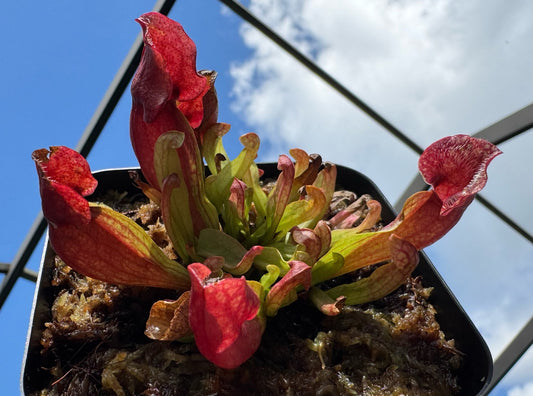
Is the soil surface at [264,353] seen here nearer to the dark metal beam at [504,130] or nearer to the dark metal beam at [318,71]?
the dark metal beam at [504,130]

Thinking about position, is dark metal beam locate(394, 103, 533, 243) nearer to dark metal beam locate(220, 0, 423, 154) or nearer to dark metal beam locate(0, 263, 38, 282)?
dark metal beam locate(220, 0, 423, 154)

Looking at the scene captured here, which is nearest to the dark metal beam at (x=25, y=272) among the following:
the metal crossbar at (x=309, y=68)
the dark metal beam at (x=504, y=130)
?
the metal crossbar at (x=309, y=68)

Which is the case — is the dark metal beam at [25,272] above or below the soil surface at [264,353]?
below

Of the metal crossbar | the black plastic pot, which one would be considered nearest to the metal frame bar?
the metal crossbar

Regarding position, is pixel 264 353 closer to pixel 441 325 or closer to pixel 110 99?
pixel 441 325

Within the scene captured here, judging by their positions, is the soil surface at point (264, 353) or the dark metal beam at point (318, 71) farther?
the dark metal beam at point (318, 71)

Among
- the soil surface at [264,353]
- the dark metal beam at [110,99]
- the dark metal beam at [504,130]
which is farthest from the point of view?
the dark metal beam at [504,130]

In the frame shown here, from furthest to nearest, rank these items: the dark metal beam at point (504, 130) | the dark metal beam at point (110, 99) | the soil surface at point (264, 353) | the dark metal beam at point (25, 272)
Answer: the dark metal beam at point (25, 272) → the dark metal beam at point (504, 130) → the dark metal beam at point (110, 99) → the soil surface at point (264, 353)
